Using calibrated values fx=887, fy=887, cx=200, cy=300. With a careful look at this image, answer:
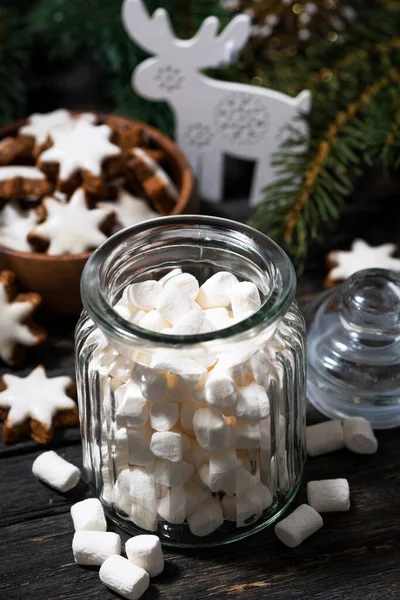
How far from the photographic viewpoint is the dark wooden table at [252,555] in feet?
2.55

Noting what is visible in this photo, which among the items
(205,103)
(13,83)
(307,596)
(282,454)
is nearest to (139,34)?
(205,103)

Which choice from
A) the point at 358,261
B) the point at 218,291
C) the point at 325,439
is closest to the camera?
the point at 218,291

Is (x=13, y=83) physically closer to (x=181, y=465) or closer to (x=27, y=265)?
(x=27, y=265)

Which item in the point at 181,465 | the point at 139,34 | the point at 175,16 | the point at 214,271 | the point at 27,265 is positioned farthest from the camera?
the point at 175,16

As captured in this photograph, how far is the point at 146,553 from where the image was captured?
2.52 ft

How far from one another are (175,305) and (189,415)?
0.09 meters

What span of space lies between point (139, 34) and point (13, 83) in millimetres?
277

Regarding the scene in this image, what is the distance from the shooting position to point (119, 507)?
0.82m

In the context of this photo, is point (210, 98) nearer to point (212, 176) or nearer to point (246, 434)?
point (212, 176)

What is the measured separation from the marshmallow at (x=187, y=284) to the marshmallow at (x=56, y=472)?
0.21 meters

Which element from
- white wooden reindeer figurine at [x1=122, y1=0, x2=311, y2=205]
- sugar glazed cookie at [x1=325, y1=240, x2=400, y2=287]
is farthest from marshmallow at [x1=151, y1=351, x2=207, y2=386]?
white wooden reindeer figurine at [x1=122, y1=0, x2=311, y2=205]

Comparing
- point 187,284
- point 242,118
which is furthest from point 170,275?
point 242,118

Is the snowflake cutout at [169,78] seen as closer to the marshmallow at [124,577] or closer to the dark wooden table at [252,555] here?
the dark wooden table at [252,555]

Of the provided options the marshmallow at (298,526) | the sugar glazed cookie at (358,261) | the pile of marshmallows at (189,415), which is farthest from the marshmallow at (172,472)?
the sugar glazed cookie at (358,261)
